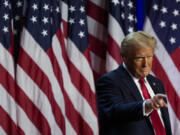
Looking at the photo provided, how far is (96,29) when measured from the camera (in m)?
3.69

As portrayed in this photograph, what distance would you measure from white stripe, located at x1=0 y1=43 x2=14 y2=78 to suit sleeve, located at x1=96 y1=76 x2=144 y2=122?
154 cm

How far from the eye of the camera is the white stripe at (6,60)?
10.8 ft

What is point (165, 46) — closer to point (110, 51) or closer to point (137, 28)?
point (137, 28)

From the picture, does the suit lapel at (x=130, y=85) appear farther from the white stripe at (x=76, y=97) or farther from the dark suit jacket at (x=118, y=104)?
the white stripe at (x=76, y=97)

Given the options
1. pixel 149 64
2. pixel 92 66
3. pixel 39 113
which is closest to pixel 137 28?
pixel 92 66

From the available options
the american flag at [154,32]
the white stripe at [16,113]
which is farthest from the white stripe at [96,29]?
the white stripe at [16,113]

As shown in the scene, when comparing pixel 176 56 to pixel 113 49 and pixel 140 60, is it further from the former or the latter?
pixel 140 60

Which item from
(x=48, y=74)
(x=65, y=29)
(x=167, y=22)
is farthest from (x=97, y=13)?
(x=48, y=74)

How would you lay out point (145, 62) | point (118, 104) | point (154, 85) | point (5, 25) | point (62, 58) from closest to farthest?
point (118, 104) → point (145, 62) → point (154, 85) → point (5, 25) → point (62, 58)

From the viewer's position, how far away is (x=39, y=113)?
3.41m

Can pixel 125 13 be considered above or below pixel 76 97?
above

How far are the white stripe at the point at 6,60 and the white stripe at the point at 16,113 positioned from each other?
0.18 m

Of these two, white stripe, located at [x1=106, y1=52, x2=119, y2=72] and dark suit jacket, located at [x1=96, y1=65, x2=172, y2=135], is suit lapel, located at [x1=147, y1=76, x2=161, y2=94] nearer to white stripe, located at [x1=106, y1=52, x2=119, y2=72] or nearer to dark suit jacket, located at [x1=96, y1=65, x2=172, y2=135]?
dark suit jacket, located at [x1=96, y1=65, x2=172, y2=135]

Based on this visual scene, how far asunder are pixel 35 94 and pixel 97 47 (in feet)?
2.62
